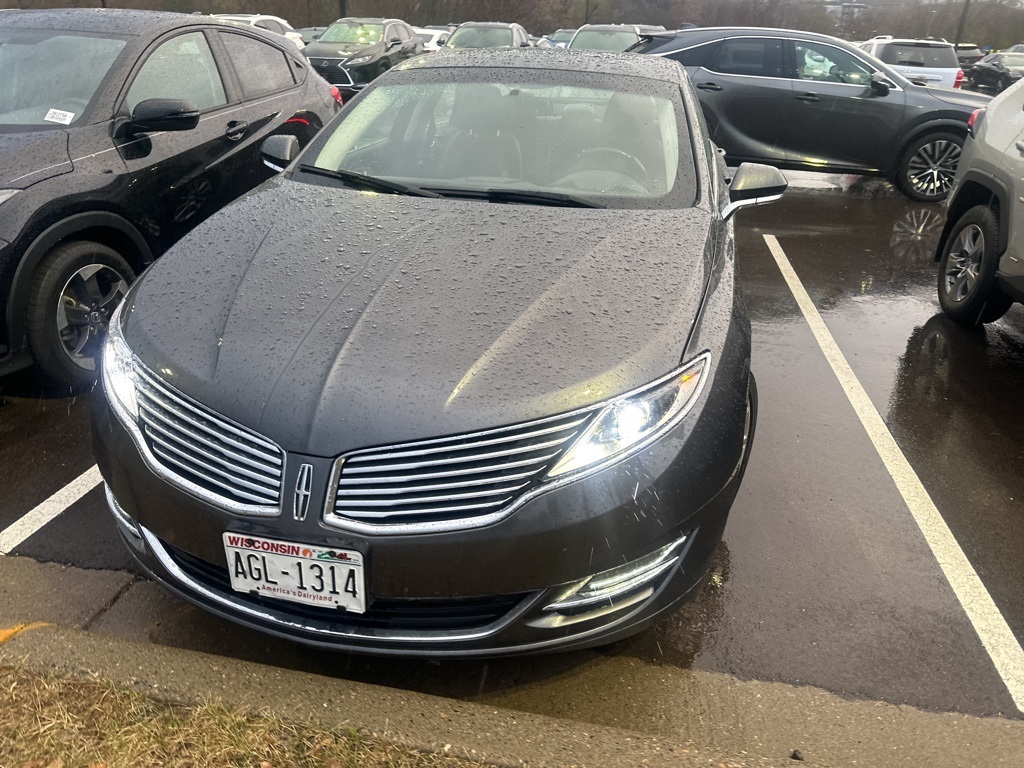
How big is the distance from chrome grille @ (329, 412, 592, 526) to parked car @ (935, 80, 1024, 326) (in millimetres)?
3723

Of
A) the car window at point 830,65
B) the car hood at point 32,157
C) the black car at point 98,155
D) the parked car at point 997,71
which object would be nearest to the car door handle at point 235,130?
the black car at point 98,155

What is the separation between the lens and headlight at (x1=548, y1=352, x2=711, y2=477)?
6.84 feet

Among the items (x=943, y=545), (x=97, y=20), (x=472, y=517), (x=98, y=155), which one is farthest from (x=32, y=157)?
(x=943, y=545)

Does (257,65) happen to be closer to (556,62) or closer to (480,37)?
(556,62)

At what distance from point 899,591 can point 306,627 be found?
2015mm

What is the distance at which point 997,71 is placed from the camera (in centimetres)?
2483

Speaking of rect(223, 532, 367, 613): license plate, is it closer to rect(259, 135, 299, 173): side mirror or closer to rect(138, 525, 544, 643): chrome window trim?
rect(138, 525, 544, 643): chrome window trim

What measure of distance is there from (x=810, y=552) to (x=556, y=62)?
249 cm

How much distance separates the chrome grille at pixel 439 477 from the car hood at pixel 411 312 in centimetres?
4

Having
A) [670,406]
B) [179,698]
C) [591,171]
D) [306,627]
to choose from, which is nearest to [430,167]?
[591,171]

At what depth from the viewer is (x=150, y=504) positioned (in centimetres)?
223

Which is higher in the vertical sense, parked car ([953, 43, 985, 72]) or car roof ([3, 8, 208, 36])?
car roof ([3, 8, 208, 36])

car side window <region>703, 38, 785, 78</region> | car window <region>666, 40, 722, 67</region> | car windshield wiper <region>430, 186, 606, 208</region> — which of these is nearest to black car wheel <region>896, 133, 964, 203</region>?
car side window <region>703, 38, 785, 78</region>

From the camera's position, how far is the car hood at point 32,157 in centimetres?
363
